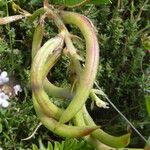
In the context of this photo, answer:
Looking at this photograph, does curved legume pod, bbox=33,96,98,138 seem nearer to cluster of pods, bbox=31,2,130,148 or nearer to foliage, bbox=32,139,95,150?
cluster of pods, bbox=31,2,130,148

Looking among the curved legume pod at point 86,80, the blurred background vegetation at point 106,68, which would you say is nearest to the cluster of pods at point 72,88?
the curved legume pod at point 86,80

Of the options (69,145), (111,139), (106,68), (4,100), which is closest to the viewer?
(111,139)

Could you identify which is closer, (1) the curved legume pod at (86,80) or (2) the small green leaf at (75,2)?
(1) the curved legume pod at (86,80)

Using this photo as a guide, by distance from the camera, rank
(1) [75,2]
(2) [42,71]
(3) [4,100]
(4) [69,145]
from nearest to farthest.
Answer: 1. (2) [42,71]
2. (1) [75,2]
3. (4) [69,145]
4. (3) [4,100]

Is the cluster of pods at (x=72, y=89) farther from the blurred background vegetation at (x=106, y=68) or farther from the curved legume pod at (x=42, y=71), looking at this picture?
the blurred background vegetation at (x=106, y=68)

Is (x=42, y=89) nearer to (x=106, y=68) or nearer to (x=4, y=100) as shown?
(x=4, y=100)

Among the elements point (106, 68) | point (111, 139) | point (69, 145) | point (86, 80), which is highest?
point (86, 80)

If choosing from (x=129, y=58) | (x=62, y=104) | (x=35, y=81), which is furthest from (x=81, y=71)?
(x=129, y=58)

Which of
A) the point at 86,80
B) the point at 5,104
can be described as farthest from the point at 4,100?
the point at 86,80

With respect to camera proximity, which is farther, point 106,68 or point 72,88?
point 106,68
